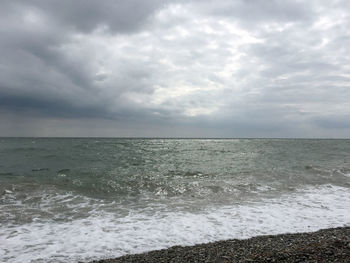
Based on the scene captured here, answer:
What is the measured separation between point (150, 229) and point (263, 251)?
3341 millimetres

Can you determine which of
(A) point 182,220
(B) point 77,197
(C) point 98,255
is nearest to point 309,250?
(A) point 182,220

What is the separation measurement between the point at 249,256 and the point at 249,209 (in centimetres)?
456

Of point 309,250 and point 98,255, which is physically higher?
point 309,250

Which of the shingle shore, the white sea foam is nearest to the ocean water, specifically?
the white sea foam

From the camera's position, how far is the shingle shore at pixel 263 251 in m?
4.87

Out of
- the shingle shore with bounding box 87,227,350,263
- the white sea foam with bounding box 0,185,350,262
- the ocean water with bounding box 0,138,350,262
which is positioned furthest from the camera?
the ocean water with bounding box 0,138,350,262

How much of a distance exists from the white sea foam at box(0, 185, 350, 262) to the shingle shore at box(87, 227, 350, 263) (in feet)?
1.86

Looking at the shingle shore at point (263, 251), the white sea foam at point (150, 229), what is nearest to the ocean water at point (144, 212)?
the white sea foam at point (150, 229)

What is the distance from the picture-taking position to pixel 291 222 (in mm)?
7875

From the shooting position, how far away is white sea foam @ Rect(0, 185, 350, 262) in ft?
19.1

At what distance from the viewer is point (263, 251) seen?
207 inches

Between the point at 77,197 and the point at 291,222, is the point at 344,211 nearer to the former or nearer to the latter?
the point at 291,222

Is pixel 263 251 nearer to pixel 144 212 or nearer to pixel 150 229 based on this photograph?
pixel 150 229

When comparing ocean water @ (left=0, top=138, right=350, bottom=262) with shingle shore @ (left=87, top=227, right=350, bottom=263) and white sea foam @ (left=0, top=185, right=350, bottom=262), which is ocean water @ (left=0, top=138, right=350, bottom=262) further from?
shingle shore @ (left=87, top=227, right=350, bottom=263)
